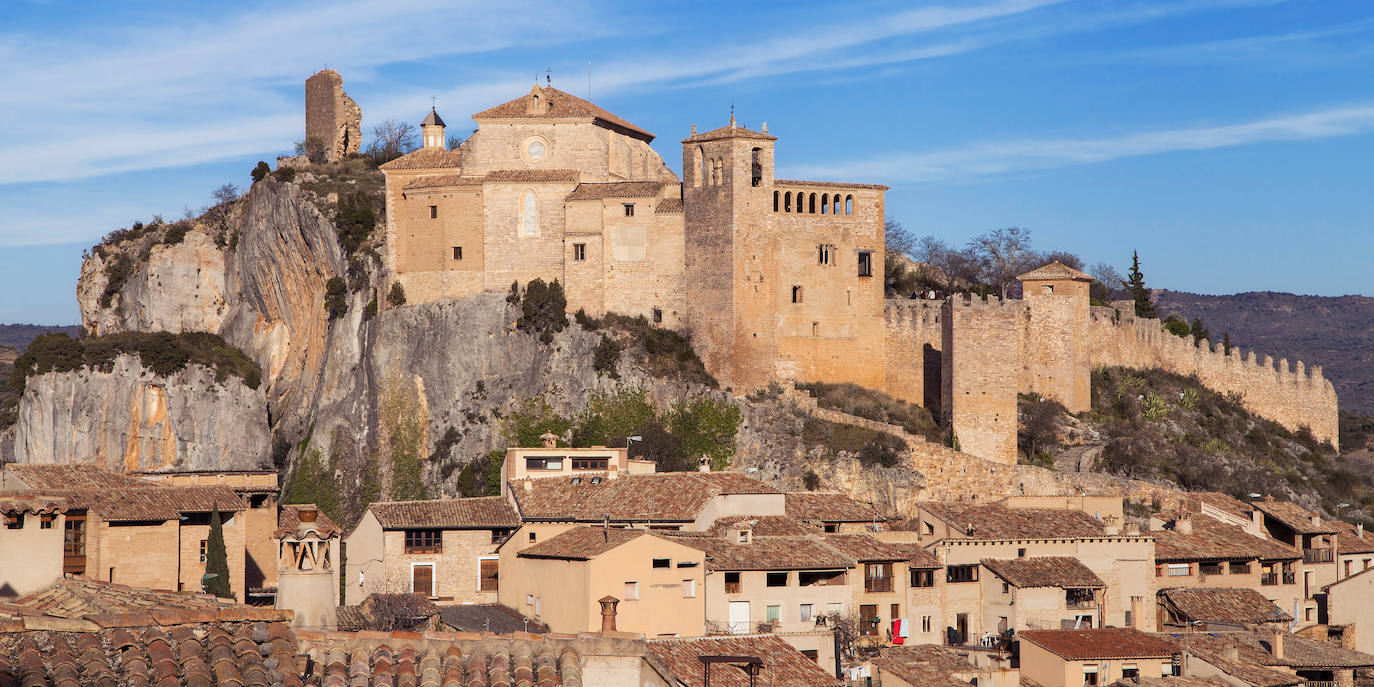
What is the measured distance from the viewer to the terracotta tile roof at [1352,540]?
171 feet

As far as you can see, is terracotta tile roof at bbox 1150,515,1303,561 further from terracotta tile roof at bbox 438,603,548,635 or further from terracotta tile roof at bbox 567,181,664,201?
terracotta tile roof at bbox 567,181,664,201

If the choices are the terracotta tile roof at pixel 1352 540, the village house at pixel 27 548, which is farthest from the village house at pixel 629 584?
the terracotta tile roof at pixel 1352 540

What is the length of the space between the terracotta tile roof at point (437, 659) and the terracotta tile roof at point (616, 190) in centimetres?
4920

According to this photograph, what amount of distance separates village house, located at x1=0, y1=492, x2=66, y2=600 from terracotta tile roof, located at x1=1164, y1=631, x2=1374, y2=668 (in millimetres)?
23609

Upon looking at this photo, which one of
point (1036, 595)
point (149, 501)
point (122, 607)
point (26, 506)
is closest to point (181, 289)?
point (149, 501)

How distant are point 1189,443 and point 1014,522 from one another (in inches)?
976

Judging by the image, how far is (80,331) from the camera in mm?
90375

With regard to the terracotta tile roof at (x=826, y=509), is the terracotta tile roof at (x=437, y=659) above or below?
above

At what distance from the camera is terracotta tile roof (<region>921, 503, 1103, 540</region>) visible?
4412cm

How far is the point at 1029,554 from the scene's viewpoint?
4391cm

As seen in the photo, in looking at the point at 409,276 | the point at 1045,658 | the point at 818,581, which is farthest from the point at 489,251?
the point at 1045,658

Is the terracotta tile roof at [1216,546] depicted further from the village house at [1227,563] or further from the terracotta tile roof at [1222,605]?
the terracotta tile roof at [1222,605]

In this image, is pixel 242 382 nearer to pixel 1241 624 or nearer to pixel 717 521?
pixel 717 521

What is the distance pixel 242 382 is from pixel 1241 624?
4657cm
